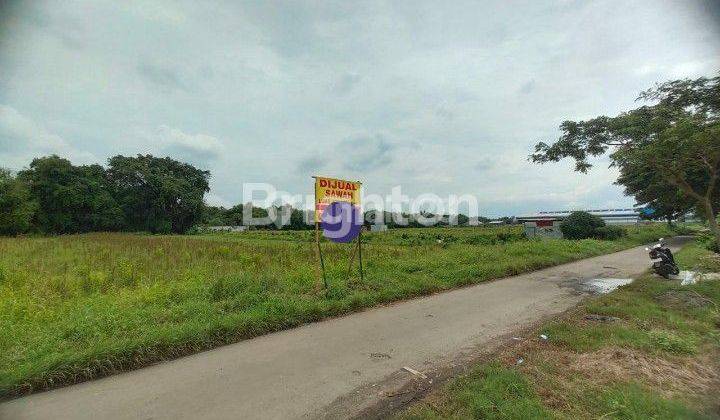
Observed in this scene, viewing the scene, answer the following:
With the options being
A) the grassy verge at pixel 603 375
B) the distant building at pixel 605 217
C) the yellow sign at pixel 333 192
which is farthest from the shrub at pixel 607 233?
the yellow sign at pixel 333 192

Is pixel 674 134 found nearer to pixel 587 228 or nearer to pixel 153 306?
pixel 153 306

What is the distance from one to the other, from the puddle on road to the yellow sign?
6.28m

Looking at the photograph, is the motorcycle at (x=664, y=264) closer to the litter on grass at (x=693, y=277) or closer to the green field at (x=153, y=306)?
the litter on grass at (x=693, y=277)

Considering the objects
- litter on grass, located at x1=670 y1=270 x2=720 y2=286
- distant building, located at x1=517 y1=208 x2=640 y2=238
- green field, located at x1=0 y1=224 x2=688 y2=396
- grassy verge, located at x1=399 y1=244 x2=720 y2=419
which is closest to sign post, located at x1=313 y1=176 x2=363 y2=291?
green field, located at x1=0 y1=224 x2=688 y2=396

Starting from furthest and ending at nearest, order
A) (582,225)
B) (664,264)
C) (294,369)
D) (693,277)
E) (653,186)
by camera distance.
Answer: (582,225) → (653,186) → (664,264) → (693,277) → (294,369)

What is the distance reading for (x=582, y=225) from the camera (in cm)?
2511

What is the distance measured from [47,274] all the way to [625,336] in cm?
1253

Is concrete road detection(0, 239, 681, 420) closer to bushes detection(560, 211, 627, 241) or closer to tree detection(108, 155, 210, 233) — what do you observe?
bushes detection(560, 211, 627, 241)

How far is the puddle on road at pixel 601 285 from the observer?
8134 mm

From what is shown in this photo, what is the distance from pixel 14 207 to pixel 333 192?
4396 centimetres

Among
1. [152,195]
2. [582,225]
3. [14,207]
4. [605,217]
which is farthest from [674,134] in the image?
[605,217]

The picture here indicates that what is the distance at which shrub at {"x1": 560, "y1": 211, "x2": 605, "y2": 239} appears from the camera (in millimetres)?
24953

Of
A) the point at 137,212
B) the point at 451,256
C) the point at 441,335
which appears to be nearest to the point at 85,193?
the point at 137,212

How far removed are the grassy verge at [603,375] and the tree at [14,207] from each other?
47.2 meters
